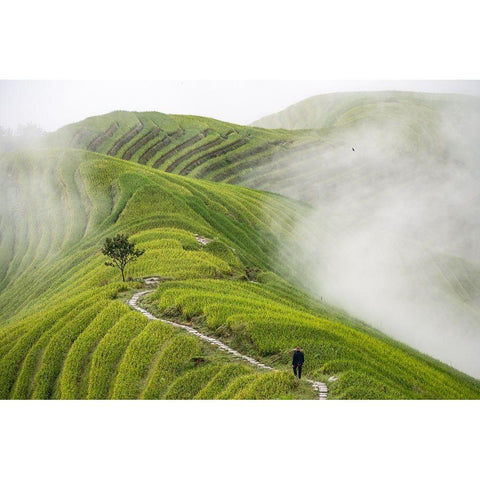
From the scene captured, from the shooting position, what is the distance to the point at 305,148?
18425cm

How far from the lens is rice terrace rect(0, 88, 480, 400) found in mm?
24250

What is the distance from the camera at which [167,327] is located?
26.6m

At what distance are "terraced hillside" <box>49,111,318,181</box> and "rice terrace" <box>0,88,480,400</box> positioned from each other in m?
0.83

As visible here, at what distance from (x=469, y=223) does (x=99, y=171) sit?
129 meters

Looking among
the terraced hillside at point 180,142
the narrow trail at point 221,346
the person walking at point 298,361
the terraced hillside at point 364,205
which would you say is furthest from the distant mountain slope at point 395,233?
the person walking at point 298,361

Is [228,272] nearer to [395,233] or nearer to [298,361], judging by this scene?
[298,361]

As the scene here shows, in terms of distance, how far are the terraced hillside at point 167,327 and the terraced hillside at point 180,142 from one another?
315 ft

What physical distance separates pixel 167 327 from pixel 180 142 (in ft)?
522

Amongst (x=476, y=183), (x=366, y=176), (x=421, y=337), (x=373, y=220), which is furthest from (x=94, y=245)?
(x=476, y=183)

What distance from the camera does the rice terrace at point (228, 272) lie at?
24.2m

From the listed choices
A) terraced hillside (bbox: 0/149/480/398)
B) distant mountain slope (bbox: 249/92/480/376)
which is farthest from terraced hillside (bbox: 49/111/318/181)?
terraced hillside (bbox: 0/149/480/398)

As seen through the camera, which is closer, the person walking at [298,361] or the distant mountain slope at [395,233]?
the person walking at [298,361]

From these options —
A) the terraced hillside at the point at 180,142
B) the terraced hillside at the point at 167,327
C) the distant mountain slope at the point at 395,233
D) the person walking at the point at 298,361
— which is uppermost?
the terraced hillside at the point at 180,142

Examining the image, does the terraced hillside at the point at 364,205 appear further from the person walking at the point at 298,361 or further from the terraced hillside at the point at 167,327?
the person walking at the point at 298,361
